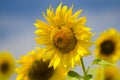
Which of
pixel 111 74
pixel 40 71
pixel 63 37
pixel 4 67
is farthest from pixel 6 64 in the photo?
pixel 63 37

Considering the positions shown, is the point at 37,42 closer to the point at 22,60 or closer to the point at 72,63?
the point at 72,63

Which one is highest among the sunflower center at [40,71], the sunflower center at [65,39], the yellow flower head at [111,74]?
the sunflower center at [65,39]

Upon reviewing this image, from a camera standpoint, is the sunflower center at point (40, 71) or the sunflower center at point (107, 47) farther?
the sunflower center at point (107, 47)

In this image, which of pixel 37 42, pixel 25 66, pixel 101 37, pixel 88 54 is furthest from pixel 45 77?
pixel 101 37

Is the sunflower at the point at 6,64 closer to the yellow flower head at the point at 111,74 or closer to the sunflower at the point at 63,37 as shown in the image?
the yellow flower head at the point at 111,74

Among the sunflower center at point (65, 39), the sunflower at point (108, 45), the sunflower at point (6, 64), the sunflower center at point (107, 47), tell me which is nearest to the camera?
the sunflower center at point (65, 39)

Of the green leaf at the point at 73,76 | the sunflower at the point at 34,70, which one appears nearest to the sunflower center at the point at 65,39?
the green leaf at the point at 73,76

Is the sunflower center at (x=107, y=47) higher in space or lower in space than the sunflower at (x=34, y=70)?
higher

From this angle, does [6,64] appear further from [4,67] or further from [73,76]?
[73,76]
